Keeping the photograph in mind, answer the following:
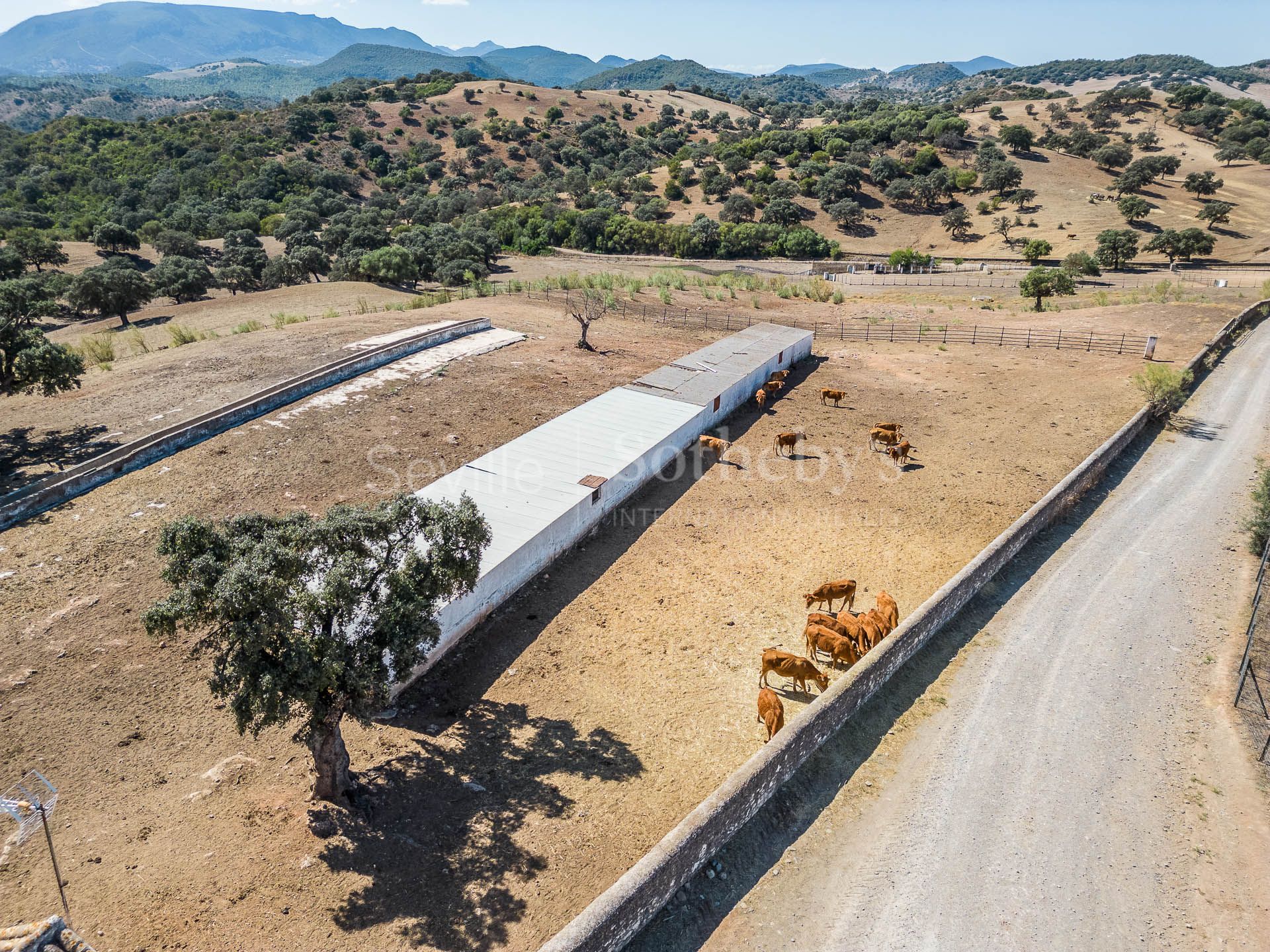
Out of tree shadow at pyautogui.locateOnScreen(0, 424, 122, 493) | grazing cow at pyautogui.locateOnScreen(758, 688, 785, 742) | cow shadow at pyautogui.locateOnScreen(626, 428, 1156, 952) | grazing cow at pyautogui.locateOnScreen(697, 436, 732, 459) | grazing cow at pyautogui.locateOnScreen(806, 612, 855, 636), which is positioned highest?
tree shadow at pyautogui.locateOnScreen(0, 424, 122, 493)

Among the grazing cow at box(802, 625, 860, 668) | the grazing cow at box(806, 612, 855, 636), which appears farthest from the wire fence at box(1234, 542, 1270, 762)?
the grazing cow at box(806, 612, 855, 636)

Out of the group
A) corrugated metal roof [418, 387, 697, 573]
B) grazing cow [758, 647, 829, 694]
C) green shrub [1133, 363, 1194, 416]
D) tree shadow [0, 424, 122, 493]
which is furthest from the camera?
green shrub [1133, 363, 1194, 416]

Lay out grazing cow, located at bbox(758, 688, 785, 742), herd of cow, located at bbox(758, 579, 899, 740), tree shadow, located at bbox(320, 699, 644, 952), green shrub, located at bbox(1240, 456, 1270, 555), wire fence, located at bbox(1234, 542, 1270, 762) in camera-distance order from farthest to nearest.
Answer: green shrub, located at bbox(1240, 456, 1270, 555) → wire fence, located at bbox(1234, 542, 1270, 762) → herd of cow, located at bbox(758, 579, 899, 740) → grazing cow, located at bbox(758, 688, 785, 742) → tree shadow, located at bbox(320, 699, 644, 952)

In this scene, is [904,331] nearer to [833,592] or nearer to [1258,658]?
[1258,658]

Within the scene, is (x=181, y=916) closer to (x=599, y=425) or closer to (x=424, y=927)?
(x=424, y=927)

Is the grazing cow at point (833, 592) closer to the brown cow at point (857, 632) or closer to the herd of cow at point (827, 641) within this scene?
the herd of cow at point (827, 641)

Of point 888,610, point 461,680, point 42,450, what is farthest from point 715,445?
point 42,450

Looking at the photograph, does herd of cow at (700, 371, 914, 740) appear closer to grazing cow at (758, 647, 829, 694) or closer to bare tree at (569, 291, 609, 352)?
grazing cow at (758, 647, 829, 694)
